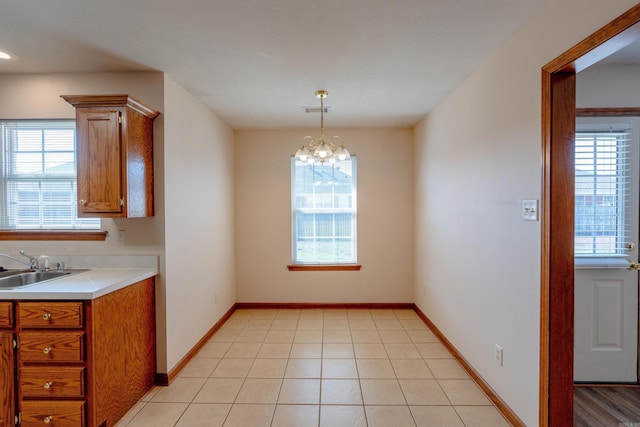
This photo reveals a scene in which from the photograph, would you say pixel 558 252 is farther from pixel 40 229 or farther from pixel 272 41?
pixel 40 229

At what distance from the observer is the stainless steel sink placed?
241 centimetres

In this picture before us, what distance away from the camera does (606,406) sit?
224 cm

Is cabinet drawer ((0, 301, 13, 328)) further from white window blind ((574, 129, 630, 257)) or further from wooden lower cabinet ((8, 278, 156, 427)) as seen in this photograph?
white window blind ((574, 129, 630, 257))

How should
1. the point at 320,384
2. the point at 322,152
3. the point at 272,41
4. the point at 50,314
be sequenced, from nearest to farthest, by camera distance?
the point at 50,314 < the point at 272,41 < the point at 320,384 < the point at 322,152

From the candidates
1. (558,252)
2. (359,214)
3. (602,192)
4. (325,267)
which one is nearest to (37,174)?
(325,267)

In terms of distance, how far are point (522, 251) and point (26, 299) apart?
2.98 metres

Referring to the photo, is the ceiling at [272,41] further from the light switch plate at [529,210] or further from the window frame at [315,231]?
the window frame at [315,231]

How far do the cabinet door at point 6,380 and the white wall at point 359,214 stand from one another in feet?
9.29

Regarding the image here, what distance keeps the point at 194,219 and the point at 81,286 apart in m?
1.25

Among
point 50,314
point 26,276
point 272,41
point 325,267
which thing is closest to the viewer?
point 50,314

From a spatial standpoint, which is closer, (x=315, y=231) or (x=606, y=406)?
(x=606, y=406)

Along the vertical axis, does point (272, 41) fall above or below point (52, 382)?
above

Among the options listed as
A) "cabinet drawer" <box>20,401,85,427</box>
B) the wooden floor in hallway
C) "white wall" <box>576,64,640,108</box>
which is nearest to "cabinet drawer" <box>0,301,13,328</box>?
"cabinet drawer" <box>20,401,85,427</box>

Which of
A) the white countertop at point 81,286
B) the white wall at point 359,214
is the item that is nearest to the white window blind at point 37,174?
the white countertop at point 81,286
